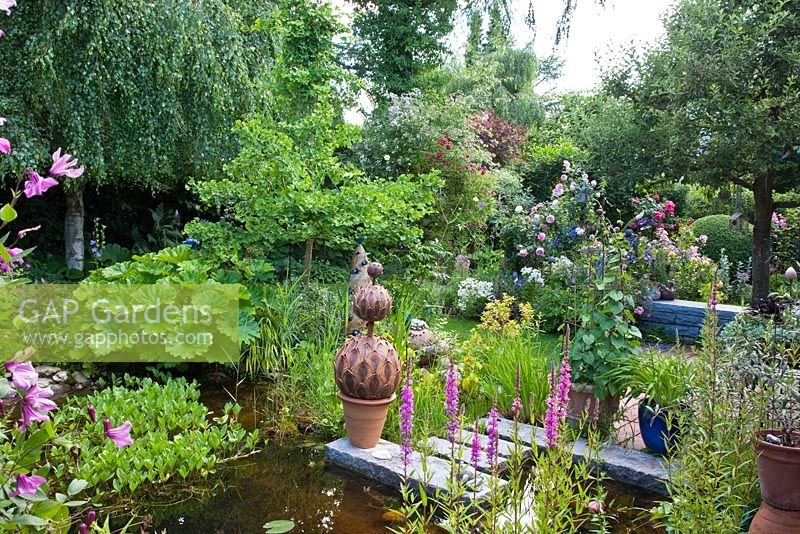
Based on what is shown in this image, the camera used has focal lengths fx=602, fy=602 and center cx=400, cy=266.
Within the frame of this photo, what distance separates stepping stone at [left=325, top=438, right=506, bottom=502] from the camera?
281 centimetres

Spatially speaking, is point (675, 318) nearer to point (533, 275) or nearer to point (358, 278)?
point (533, 275)

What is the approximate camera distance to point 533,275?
6.88 meters

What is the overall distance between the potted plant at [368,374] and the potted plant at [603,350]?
1.06m

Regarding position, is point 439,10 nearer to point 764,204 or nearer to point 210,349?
point 764,204

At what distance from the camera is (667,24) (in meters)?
6.19

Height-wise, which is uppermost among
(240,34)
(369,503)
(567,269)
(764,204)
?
(240,34)

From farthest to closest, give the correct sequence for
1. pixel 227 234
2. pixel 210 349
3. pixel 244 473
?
pixel 227 234
pixel 210 349
pixel 244 473

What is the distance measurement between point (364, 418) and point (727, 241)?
8871mm

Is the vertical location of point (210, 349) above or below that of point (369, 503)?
above

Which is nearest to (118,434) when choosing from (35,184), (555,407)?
(35,184)

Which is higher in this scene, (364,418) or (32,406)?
(32,406)

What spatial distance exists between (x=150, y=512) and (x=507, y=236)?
19.4 ft

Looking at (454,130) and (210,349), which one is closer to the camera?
(210,349)

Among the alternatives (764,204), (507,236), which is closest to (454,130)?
(507,236)
